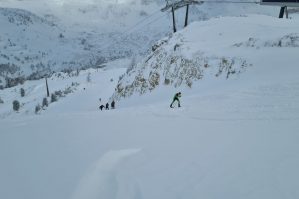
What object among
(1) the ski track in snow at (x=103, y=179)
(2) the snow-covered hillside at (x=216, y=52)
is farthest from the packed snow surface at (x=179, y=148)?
(2) the snow-covered hillside at (x=216, y=52)

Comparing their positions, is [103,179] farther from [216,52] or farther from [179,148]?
[216,52]

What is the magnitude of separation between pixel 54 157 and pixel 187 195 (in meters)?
7.38

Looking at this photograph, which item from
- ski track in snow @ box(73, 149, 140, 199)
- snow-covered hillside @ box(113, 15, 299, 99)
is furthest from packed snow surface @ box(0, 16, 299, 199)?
snow-covered hillside @ box(113, 15, 299, 99)

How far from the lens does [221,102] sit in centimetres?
2498

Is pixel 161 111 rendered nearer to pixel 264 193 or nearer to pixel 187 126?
pixel 187 126

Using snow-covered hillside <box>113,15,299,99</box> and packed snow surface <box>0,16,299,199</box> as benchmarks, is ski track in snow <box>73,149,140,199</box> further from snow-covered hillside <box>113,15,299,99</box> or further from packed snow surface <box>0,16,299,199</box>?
snow-covered hillside <box>113,15,299,99</box>

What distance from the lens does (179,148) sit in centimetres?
1658

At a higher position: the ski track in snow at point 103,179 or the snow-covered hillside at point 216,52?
the snow-covered hillside at point 216,52

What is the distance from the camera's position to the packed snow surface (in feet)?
41.1

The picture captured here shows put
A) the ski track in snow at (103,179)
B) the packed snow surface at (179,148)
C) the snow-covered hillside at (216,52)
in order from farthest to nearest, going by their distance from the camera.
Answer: the snow-covered hillside at (216,52) < the ski track in snow at (103,179) < the packed snow surface at (179,148)

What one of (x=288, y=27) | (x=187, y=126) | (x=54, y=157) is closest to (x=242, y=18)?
(x=288, y=27)

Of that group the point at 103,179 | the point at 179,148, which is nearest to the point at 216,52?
the point at 179,148

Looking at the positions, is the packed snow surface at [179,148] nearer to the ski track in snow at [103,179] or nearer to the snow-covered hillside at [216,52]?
the ski track in snow at [103,179]

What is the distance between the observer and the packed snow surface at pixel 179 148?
12531 millimetres
